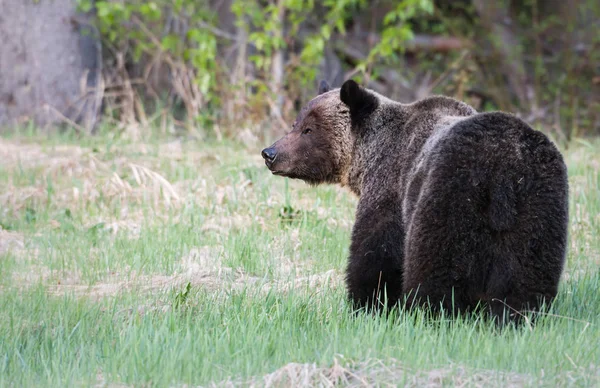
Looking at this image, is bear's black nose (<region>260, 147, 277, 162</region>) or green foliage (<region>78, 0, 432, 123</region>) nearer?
bear's black nose (<region>260, 147, 277, 162</region>)

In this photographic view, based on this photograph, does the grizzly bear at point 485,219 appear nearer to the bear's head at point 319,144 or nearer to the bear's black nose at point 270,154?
the bear's head at point 319,144

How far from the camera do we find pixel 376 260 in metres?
5.51

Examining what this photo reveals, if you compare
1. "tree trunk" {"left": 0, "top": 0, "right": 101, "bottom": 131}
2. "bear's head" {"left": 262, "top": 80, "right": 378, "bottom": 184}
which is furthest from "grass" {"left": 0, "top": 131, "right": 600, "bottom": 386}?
"tree trunk" {"left": 0, "top": 0, "right": 101, "bottom": 131}

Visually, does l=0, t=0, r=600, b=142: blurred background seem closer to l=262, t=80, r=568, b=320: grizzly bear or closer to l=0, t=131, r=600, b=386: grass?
l=0, t=131, r=600, b=386: grass

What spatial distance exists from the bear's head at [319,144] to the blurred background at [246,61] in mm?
5251

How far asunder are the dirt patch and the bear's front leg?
128 centimetres

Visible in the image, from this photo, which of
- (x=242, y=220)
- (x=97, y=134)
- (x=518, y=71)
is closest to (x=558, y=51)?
(x=518, y=71)

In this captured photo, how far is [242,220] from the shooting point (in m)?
8.40

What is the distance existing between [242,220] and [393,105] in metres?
2.66

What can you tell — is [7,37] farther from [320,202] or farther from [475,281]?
[475,281]


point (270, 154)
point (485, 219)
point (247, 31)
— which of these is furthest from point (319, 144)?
point (247, 31)

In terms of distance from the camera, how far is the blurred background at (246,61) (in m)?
12.2

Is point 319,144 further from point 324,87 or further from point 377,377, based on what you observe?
point 377,377

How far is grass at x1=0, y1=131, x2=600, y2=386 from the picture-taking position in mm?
4270
